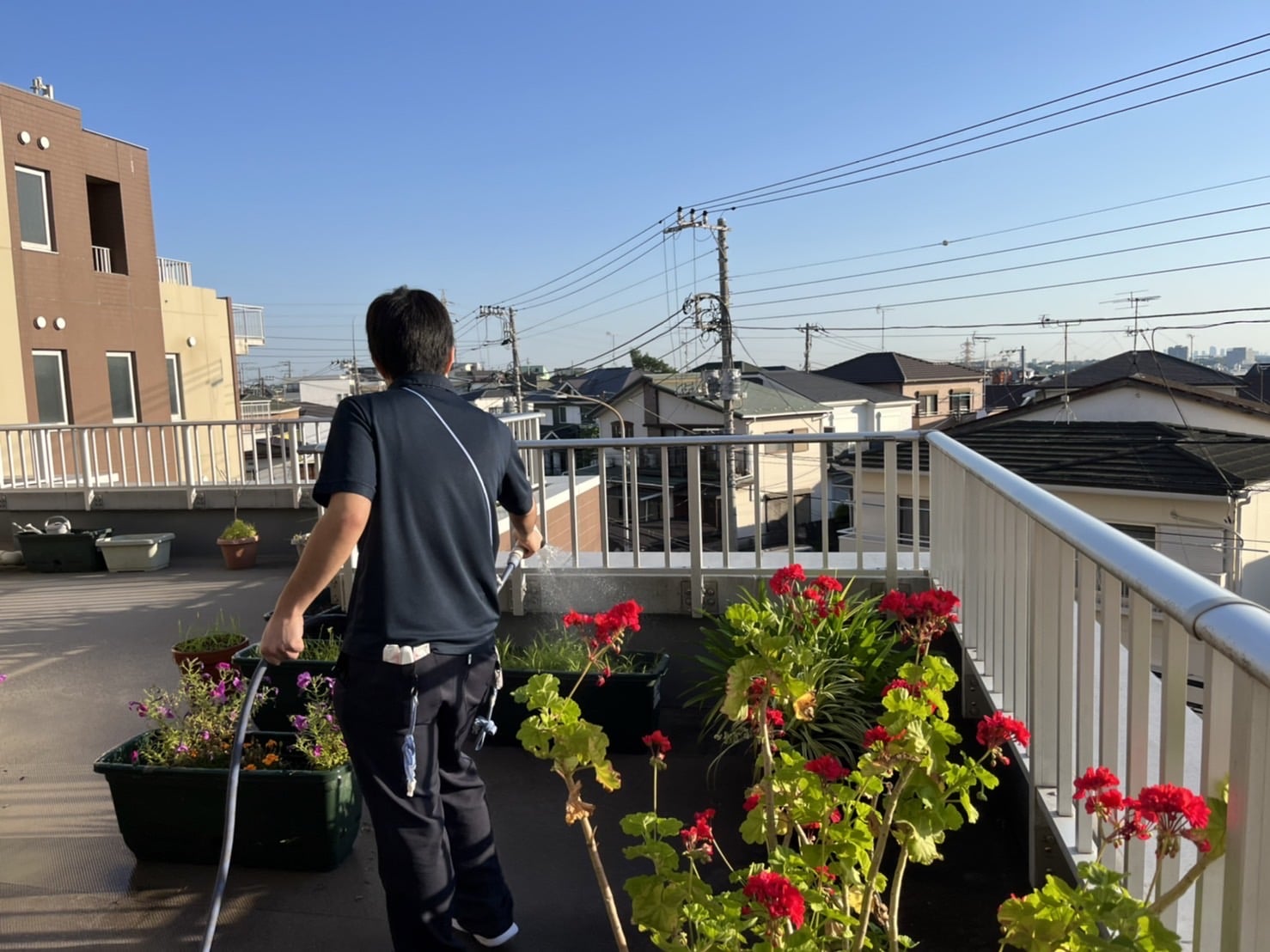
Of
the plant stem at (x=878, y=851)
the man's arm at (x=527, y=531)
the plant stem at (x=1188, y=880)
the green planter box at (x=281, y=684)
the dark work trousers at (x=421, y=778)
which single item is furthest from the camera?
the green planter box at (x=281, y=684)

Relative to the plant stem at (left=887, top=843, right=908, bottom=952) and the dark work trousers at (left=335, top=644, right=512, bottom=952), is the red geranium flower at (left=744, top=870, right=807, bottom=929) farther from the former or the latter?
the dark work trousers at (left=335, top=644, right=512, bottom=952)

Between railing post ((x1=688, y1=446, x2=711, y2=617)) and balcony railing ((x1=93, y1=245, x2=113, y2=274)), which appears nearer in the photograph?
railing post ((x1=688, y1=446, x2=711, y2=617))

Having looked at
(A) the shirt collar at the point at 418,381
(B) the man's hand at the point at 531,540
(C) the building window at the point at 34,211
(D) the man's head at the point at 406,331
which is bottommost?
(B) the man's hand at the point at 531,540

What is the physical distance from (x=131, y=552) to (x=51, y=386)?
6977 mm

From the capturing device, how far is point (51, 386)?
46.4 feet

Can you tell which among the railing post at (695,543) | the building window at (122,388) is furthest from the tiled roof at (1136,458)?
the building window at (122,388)

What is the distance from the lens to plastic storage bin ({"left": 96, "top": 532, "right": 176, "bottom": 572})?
8.74 m

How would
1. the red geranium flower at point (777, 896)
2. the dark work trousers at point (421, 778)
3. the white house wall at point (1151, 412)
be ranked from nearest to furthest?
the red geranium flower at point (777, 896) < the dark work trousers at point (421, 778) < the white house wall at point (1151, 412)

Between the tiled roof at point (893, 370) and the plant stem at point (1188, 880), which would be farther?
the tiled roof at point (893, 370)

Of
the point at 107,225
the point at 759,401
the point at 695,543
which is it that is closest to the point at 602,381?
the point at 759,401

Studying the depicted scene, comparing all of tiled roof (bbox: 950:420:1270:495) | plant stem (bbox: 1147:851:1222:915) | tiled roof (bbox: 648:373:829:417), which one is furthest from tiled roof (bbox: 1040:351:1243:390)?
plant stem (bbox: 1147:851:1222:915)

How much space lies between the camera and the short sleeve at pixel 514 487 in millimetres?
2359

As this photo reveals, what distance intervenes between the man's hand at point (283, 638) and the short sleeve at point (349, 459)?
263 millimetres

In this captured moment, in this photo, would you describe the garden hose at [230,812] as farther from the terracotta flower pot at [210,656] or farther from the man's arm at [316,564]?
the terracotta flower pot at [210,656]
